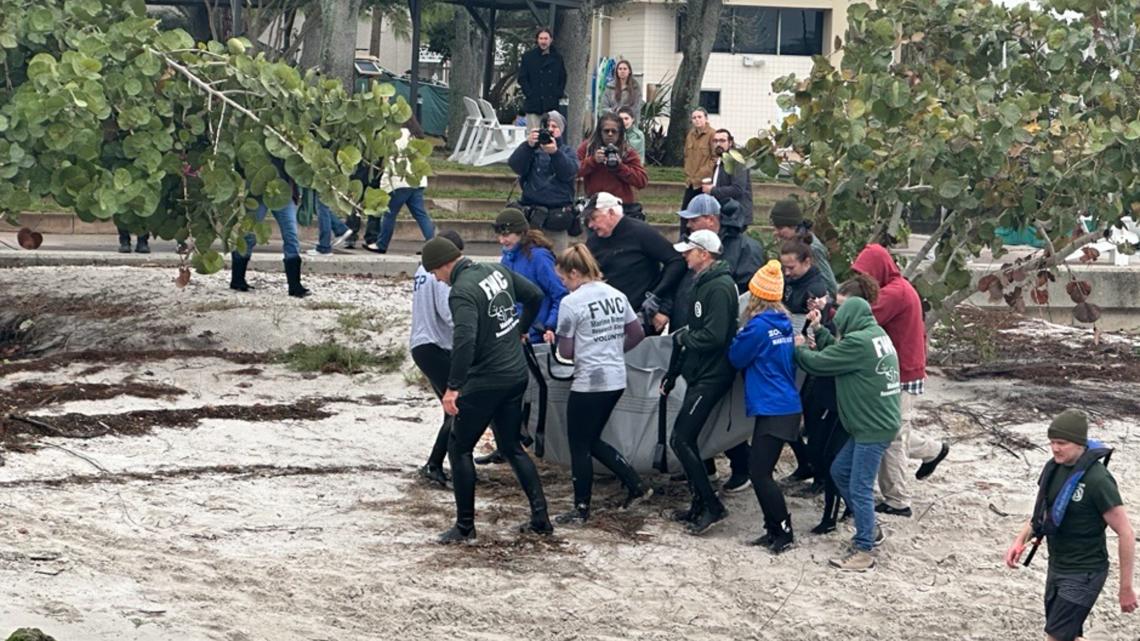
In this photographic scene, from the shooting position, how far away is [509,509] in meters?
10.3

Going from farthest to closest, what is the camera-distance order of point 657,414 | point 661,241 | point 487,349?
point 661,241
point 657,414
point 487,349

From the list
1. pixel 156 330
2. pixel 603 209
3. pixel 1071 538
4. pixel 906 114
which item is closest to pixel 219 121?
pixel 156 330

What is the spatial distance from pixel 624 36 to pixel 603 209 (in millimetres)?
27585

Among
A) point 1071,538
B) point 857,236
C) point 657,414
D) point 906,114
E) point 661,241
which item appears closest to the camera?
point 1071,538

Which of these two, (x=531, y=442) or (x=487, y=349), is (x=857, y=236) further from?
(x=487, y=349)

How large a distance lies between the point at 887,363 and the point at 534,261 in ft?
7.79

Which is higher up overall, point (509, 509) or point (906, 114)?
point (906, 114)

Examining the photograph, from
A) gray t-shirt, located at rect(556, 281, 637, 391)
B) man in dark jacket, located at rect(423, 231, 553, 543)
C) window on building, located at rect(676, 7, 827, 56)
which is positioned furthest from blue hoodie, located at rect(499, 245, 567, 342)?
window on building, located at rect(676, 7, 827, 56)

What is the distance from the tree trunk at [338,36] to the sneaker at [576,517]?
38.0 ft

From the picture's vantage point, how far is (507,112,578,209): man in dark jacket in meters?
13.4

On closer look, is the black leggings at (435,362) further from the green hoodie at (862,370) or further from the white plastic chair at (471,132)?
the white plastic chair at (471,132)

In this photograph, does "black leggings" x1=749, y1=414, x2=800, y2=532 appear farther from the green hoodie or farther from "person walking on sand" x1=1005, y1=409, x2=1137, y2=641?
"person walking on sand" x1=1005, y1=409, x2=1137, y2=641

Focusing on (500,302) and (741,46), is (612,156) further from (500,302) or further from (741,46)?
(741,46)

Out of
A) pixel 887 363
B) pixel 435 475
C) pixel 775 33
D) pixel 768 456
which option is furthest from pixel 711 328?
pixel 775 33
